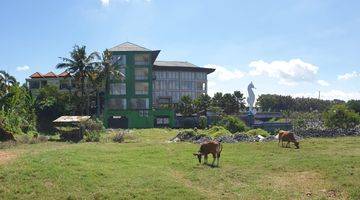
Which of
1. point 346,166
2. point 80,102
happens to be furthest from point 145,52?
point 346,166

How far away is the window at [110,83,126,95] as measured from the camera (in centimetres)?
9793

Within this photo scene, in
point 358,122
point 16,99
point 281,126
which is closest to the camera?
point 16,99

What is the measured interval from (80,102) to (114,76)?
8060 millimetres

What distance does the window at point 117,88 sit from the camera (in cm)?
9793

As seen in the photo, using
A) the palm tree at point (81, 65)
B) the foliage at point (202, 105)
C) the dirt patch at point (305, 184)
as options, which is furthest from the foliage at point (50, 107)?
the dirt patch at point (305, 184)

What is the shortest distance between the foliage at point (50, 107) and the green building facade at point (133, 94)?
39.4 feet

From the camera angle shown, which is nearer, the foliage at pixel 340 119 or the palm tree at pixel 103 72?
the foliage at pixel 340 119

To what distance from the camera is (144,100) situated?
3885 inches

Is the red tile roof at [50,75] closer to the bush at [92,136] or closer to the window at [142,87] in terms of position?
the window at [142,87]

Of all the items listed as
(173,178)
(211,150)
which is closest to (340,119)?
(211,150)

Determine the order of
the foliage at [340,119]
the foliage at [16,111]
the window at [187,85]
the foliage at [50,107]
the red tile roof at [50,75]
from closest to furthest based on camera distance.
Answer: the foliage at [16,111]
the foliage at [340,119]
the foliage at [50,107]
the red tile roof at [50,75]
the window at [187,85]

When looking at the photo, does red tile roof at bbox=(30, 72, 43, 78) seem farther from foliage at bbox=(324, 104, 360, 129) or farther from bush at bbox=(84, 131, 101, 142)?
foliage at bbox=(324, 104, 360, 129)

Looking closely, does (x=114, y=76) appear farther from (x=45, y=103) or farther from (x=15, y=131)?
(x=15, y=131)

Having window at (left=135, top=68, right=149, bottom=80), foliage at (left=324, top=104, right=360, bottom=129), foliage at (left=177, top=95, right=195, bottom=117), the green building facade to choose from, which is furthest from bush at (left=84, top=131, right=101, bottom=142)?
foliage at (left=177, top=95, right=195, bottom=117)
